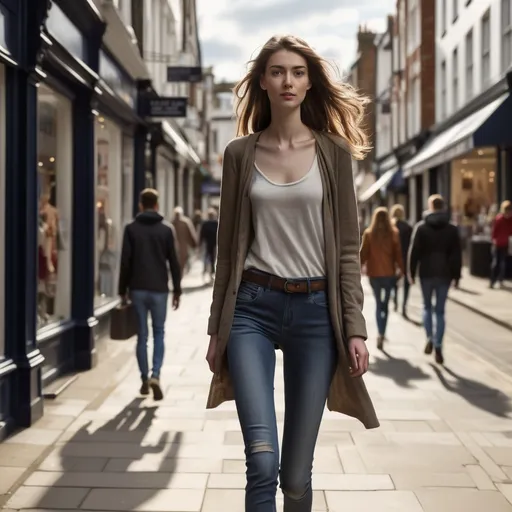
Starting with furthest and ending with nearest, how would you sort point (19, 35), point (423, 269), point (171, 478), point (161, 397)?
point (423, 269)
point (161, 397)
point (19, 35)
point (171, 478)

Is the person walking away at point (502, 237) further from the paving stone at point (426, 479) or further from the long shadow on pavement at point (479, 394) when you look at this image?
the paving stone at point (426, 479)

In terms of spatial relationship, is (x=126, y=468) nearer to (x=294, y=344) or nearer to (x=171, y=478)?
(x=171, y=478)

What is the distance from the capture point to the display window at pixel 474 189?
22312 mm

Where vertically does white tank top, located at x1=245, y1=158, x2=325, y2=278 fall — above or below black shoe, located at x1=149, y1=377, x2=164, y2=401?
above

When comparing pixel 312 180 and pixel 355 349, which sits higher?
pixel 312 180

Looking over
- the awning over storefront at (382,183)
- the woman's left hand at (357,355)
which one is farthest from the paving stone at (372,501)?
the awning over storefront at (382,183)

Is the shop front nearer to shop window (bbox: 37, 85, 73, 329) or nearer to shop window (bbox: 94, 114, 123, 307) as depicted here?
shop window (bbox: 94, 114, 123, 307)

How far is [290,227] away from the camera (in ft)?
10.0

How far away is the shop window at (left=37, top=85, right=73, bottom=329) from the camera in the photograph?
8.33 m

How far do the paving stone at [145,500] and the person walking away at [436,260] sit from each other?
5.27m

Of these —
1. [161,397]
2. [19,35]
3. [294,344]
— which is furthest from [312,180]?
[161,397]

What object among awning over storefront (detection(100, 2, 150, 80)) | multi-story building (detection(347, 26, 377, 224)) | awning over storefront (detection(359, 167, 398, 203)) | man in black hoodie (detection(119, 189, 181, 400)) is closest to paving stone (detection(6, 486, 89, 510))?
man in black hoodie (detection(119, 189, 181, 400))

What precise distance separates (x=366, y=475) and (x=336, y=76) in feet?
8.79

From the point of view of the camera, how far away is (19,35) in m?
6.34
